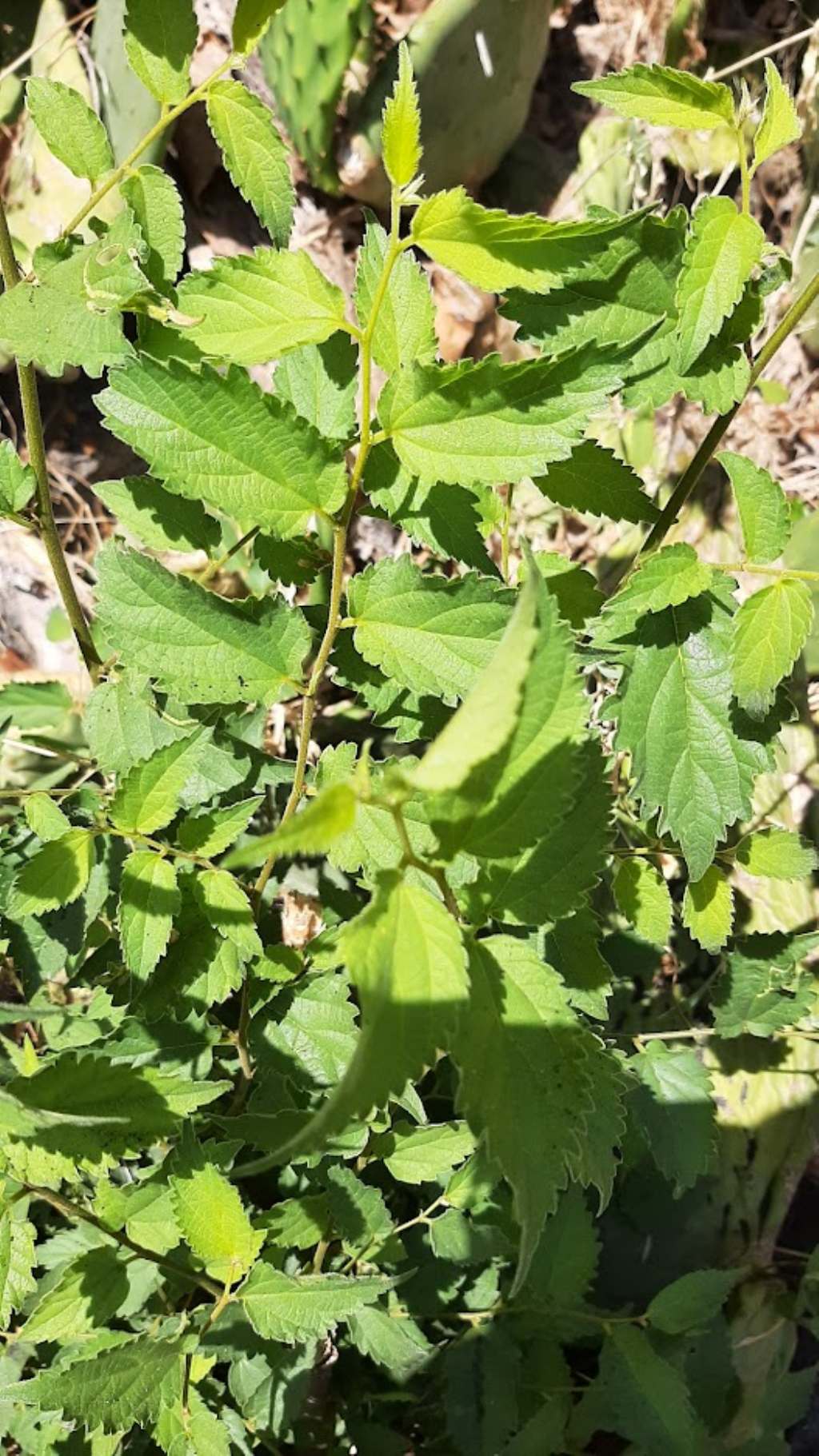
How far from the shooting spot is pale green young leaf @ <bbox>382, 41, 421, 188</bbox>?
61 centimetres

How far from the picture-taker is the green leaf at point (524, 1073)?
0.53m

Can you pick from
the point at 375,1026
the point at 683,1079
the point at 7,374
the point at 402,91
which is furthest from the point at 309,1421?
the point at 7,374

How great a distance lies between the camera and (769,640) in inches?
32.7

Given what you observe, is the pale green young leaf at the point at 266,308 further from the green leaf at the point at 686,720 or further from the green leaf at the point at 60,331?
the green leaf at the point at 686,720

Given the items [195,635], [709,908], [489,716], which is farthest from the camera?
[709,908]

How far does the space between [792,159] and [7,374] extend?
5.07 feet

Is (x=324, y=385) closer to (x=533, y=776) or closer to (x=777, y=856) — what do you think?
(x=533, y=776)

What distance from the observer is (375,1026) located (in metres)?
0.48

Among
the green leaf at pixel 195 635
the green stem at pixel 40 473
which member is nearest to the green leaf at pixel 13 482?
the green stem at pixel 40 473

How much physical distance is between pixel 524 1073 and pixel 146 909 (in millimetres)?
328

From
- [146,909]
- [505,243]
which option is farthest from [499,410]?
[146,909]

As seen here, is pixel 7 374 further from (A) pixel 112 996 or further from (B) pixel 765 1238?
(B) pixel 765 1238

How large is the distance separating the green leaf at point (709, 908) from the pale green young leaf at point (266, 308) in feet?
2.02

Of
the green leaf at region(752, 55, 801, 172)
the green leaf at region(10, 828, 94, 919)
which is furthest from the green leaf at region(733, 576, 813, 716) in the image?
the green leaf at region(10, 828, 94, 919)
